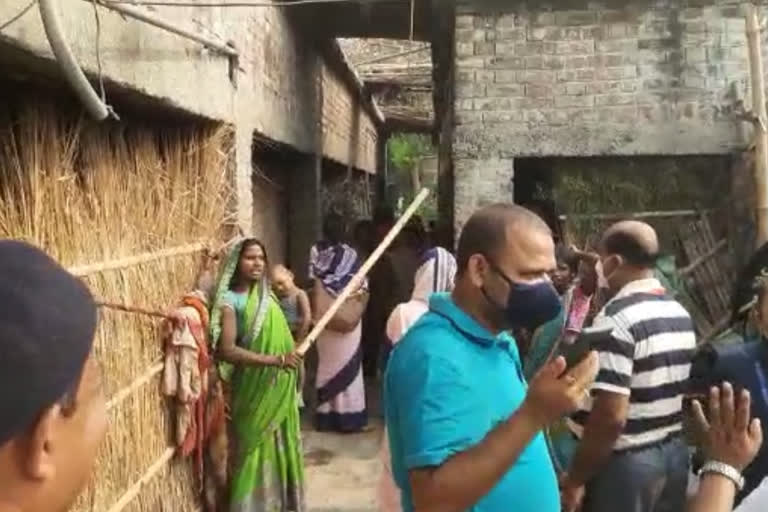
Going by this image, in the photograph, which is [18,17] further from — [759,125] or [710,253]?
[710,253]

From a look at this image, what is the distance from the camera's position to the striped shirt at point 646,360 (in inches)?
147

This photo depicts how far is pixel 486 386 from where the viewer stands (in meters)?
2.28

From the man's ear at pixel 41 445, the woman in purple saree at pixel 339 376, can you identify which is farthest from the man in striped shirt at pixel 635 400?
the woman in purple saree at pixel 339 376

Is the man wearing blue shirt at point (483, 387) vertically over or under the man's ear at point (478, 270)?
under

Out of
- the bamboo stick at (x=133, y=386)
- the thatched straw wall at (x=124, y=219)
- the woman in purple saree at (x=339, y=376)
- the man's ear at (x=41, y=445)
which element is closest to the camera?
the man's ear at (x=41, y=445)

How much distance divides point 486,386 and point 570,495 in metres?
1.78

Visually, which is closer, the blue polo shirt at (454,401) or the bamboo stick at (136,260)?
the blue polo shirt at (454,401)

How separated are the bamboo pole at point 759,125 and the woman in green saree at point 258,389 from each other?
294cm

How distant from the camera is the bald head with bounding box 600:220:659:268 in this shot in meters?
4.00

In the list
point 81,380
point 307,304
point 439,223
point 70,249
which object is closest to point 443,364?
point 81,380

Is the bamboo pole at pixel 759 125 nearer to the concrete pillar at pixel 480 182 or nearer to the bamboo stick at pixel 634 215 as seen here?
the bamboo stick at pixel 634 215

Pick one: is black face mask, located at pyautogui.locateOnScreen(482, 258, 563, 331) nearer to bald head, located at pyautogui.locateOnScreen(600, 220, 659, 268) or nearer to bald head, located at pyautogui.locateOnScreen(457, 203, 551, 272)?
bald head, located at pyautogui.locateOnScreen(457, 203, 551, 272)

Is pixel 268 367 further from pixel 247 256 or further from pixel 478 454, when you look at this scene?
pixel 478 454

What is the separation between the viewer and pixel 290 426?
5.57 m
